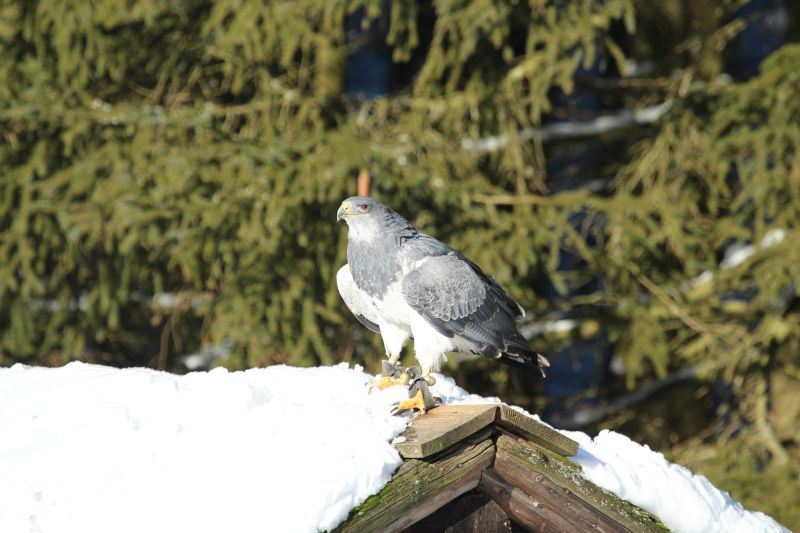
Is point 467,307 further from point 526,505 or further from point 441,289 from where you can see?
point 526,505

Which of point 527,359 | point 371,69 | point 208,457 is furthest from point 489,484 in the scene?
point 371,69

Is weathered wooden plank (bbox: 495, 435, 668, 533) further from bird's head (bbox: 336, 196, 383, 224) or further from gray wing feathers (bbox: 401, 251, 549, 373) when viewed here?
bird's head (bbox: 336, 196, 383, 224)

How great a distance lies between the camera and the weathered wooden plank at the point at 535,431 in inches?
116

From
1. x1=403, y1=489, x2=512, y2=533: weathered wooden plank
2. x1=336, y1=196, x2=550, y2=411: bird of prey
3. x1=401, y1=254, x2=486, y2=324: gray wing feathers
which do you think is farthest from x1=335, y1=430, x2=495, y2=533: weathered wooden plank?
x1=401, y1=254, x2=486, y2=324: gray wing feathers

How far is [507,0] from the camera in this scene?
6.93m

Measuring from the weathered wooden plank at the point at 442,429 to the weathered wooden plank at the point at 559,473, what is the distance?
5.5 inches

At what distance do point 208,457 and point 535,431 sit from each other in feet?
3.03

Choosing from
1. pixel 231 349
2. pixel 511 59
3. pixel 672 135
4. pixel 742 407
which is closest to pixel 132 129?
pixel 231 349

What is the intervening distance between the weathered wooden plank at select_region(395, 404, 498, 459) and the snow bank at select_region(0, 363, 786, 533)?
0.04m

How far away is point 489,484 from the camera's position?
10.2 feet

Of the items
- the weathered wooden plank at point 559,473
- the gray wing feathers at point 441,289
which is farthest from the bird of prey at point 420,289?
the weathered wooden plank at point 559,473

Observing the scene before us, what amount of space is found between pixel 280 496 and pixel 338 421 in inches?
15.2

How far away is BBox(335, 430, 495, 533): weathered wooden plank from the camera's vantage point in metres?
2.71

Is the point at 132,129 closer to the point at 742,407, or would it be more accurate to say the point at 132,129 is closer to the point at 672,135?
the point at 672,135
